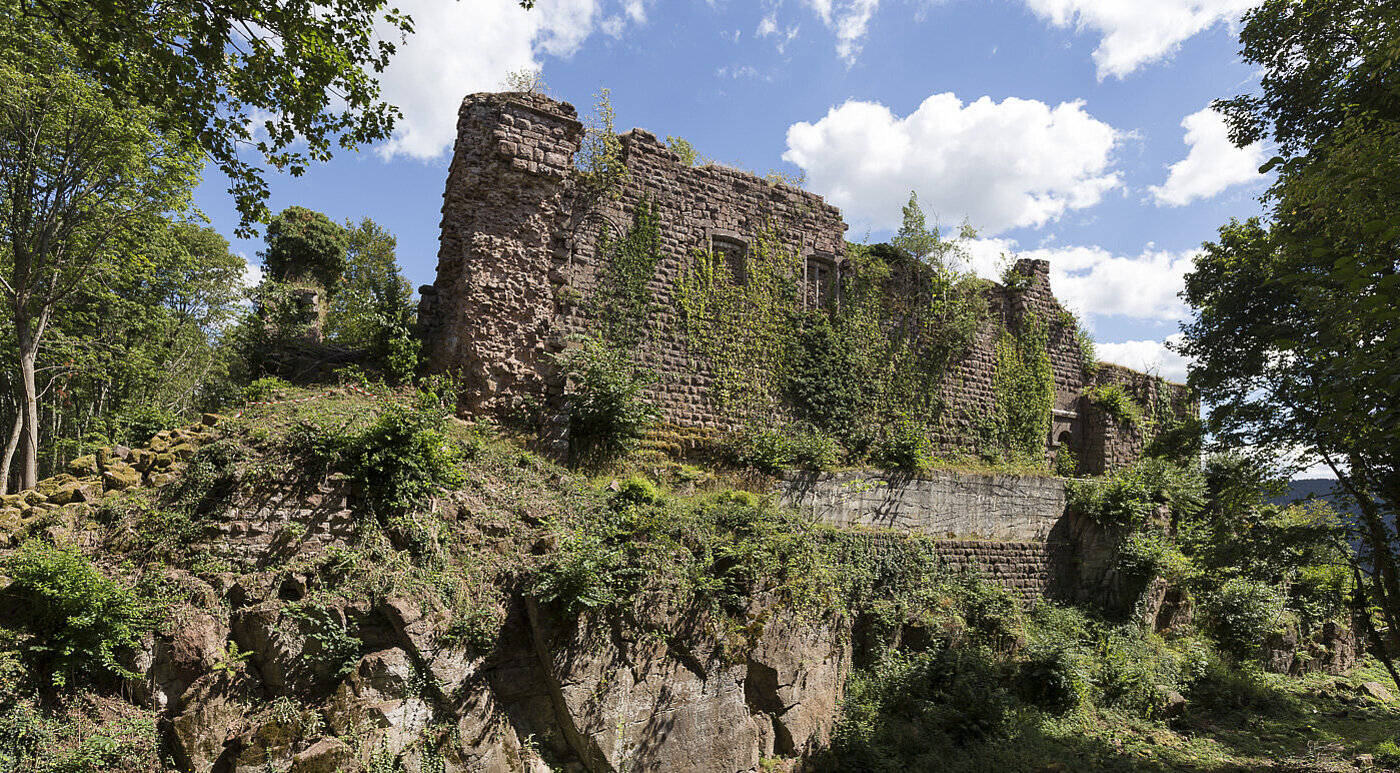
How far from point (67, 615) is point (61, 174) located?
10510 millimetres

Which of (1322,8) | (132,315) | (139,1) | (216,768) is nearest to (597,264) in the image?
(139,1)

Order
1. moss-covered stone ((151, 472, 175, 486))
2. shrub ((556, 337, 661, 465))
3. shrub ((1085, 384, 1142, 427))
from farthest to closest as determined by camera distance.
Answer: shrub ((1085, 384, 1142, 427)), shrub ((556, 337, 661, 465)), moss-covered stone ((151, 472, 175, 486))

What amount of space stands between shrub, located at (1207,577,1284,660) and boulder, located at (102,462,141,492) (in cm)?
1796

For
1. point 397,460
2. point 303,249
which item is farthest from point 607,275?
point 303,249

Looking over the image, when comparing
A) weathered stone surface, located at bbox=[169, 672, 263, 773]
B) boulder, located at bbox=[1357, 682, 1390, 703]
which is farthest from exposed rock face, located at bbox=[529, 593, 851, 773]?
boulder, located at bbox=[1357, 682, 1390, 703]

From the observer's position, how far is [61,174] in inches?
439

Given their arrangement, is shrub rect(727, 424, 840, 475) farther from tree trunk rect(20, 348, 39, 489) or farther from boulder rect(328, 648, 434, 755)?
tree trunk rect(20, 348, 39, 489)

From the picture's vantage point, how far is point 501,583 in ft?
22.1

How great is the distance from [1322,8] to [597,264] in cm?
1108

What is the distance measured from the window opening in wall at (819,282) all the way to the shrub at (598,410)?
5.38 m

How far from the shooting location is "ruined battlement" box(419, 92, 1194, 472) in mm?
9805

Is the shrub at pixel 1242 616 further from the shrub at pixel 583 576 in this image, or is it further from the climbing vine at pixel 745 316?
the shrub at pixel 583 576

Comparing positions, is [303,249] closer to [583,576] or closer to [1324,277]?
[583,576]

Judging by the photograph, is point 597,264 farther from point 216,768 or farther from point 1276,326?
point 1276,326
